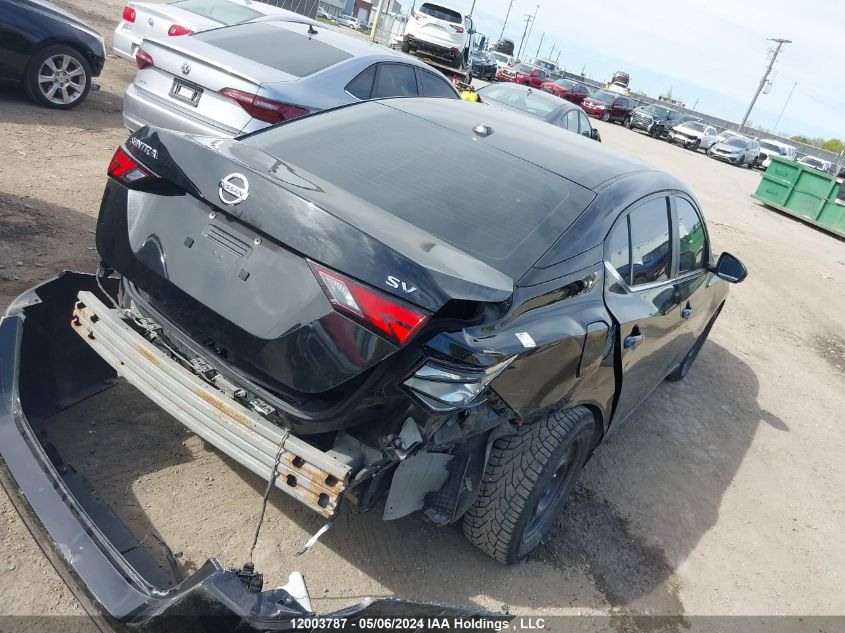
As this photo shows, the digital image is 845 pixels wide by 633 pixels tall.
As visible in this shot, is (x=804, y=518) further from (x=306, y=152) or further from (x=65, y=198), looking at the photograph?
(x=65, y=198)

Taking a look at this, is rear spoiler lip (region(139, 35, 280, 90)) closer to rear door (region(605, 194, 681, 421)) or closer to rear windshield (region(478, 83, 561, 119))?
rear door (region(605, 194, 681, 421))

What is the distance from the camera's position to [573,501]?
3912 millimetres

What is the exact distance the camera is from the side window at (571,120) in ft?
40.9

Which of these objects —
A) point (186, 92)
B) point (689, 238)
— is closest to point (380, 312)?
point (689, 238)

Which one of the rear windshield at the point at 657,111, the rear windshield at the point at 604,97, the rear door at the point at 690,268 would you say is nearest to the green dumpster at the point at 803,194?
the rear door at the point at 690,268

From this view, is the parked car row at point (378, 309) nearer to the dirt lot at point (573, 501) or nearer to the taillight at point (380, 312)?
the taillight at point (380, 312)

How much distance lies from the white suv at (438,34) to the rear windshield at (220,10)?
1302 cm

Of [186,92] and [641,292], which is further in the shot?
[186,92]

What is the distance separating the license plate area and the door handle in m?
4.30

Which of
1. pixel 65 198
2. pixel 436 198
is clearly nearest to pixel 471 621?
pixel 436 198

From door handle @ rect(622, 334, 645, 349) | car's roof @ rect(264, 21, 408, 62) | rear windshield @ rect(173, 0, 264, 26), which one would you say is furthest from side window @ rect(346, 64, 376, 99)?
door handle @ rect(622, 334, 645, 349)

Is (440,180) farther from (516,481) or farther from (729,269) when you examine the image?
(729,269)

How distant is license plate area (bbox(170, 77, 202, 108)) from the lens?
5.75 metres

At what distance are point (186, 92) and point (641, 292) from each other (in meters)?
4.36
